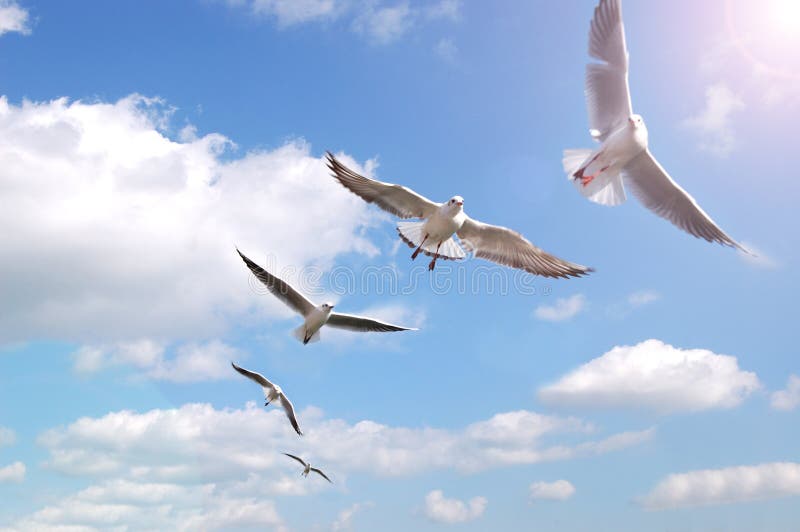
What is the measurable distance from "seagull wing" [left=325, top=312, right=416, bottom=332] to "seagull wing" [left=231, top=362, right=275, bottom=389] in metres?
2.50

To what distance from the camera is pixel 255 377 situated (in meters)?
16.6

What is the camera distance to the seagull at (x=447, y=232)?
12.6 meters

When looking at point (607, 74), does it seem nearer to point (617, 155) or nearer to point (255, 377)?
point (617, 155)

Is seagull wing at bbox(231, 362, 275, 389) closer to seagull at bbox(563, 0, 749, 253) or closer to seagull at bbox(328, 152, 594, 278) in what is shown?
seagull at bbox(328, 152, 594, 278)

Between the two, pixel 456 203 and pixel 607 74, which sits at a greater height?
pixel 607 74

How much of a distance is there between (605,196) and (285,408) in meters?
9.42

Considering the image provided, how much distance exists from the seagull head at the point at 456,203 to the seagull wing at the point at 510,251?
21.7 inches

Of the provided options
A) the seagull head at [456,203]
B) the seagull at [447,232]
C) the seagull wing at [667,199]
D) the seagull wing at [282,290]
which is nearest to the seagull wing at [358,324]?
the seagull wing at [282,290]

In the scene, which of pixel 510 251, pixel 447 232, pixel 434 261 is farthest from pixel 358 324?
pixel 510 251

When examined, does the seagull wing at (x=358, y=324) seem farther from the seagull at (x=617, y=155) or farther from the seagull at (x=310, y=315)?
the seagull at (x=617, y=155)

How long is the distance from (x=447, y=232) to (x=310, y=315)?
3.82 metres

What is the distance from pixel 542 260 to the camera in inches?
518

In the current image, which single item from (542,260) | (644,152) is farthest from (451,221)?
(644,152)

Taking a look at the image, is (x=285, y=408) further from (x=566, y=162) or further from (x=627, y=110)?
(x=627, y=110)
